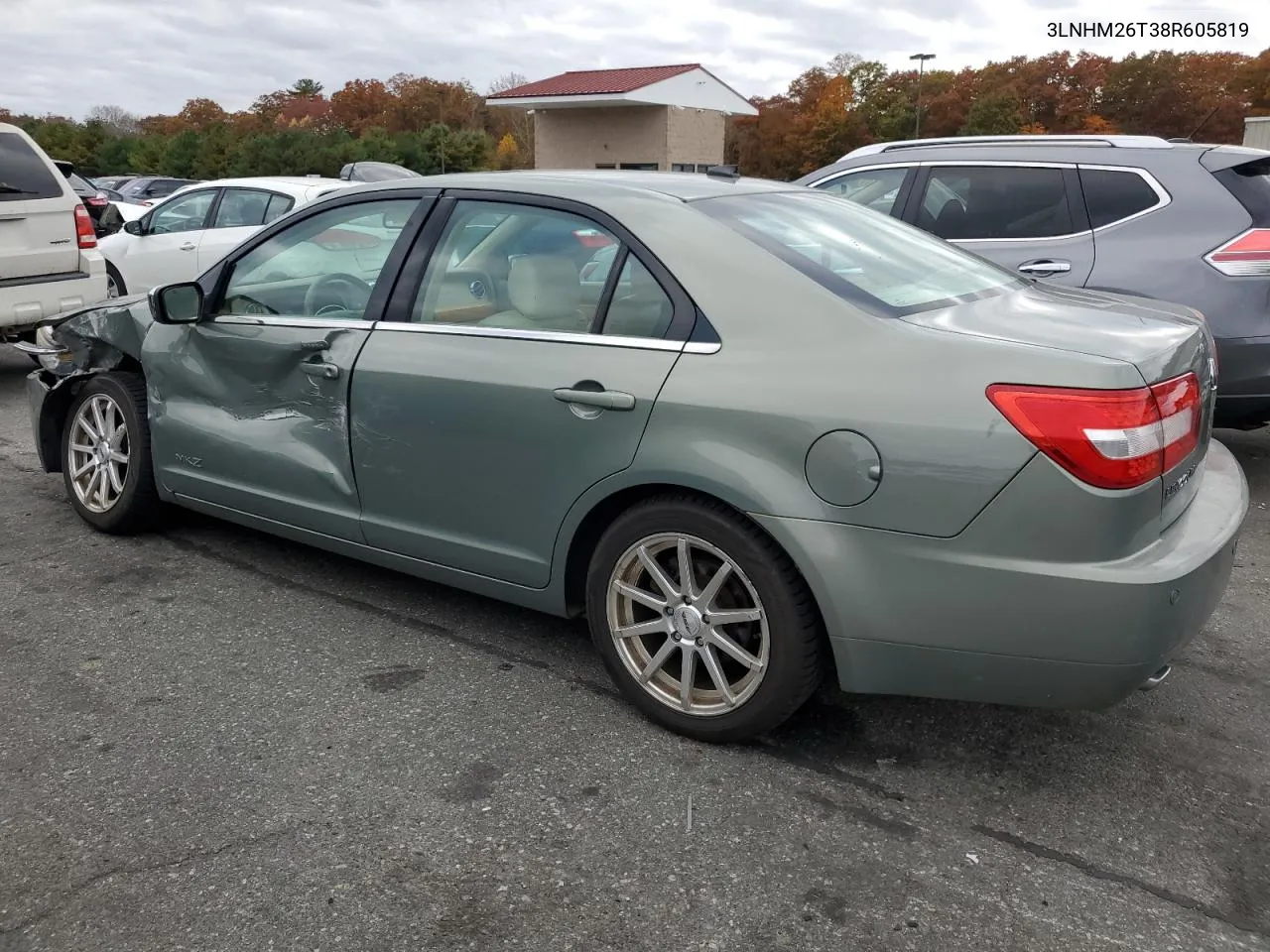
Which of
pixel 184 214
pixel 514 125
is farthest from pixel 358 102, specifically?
pixel 184 214

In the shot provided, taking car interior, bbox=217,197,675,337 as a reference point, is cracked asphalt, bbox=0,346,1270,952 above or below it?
below

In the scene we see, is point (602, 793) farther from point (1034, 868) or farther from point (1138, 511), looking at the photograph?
point (1138, 511)

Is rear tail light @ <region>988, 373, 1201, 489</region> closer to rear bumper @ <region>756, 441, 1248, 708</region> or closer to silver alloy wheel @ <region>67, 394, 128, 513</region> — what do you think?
rear bumper @ <region>756, 441, 1248, 708</region>

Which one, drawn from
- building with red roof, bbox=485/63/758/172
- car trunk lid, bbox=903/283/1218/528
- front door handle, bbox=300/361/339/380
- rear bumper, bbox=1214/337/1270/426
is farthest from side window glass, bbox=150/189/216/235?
Answer: building with red roof, bbox=485/63/758/172

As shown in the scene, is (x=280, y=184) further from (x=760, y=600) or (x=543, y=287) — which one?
(x=760, y=600)

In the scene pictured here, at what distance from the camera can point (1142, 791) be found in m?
2.77

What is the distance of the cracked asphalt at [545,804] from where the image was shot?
2.27 meters

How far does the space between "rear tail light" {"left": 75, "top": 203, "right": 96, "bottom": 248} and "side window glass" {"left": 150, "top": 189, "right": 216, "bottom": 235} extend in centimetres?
192

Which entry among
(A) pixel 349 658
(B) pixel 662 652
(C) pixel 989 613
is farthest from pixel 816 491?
(A) pixel 349 658

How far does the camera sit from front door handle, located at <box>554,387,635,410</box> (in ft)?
9.48

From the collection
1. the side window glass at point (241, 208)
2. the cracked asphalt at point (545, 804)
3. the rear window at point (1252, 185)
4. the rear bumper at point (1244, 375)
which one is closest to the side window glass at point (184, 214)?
the side window glass at point (241, 208)

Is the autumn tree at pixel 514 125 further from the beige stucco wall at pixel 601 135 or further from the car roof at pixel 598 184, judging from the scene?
the car roof at pixel 598 184

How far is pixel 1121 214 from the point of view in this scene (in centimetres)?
536

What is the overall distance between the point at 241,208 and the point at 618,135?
32029mm
